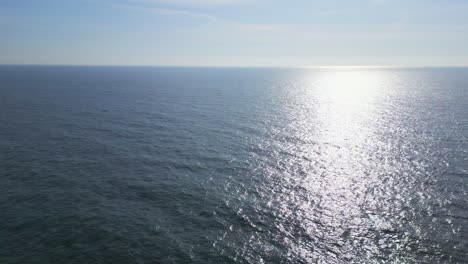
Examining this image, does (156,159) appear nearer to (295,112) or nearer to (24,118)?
(24,118)

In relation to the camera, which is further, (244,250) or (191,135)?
(191,135)

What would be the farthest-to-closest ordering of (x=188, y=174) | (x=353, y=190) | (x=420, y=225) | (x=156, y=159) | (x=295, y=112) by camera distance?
(x=295, y=112)
(x=156, y=159)
(x=188, y=174)
(x=353, y=190)
(x=420, y=225)

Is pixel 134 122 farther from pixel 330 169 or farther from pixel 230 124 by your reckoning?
pixel 330 169

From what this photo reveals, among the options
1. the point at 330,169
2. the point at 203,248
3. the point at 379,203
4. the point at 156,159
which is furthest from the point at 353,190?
the point at 156,159

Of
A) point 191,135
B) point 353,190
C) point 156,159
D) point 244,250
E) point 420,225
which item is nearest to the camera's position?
point 244,250

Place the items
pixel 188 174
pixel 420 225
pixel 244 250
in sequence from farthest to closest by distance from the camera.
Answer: pixel 188 174 < pixel 420 225 < pixel 244 250

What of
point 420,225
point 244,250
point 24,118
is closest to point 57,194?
point 244,250
